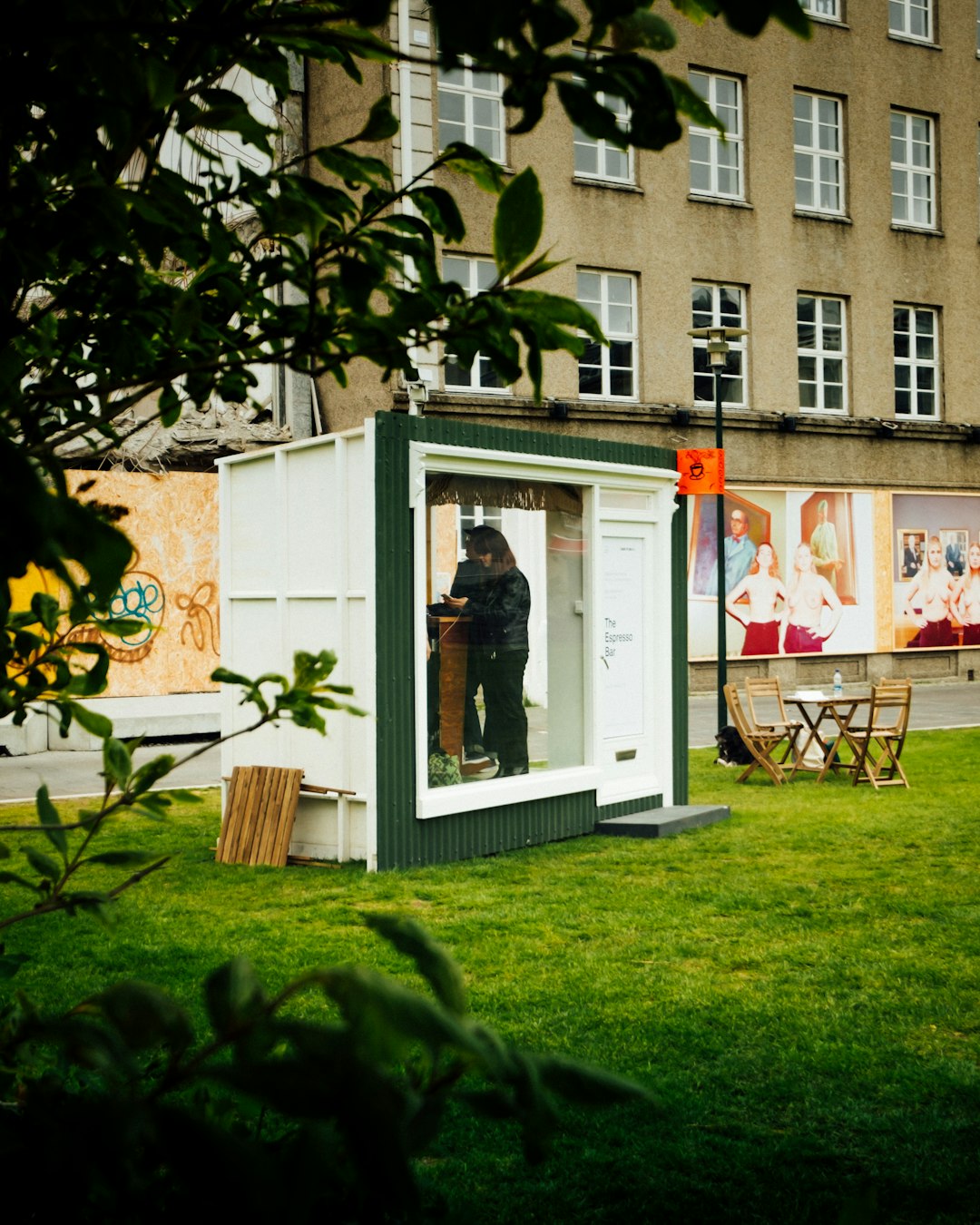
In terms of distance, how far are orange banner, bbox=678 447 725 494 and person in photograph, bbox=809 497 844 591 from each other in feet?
40.6

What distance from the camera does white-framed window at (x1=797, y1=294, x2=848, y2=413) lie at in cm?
2725

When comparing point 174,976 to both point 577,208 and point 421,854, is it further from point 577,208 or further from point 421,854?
point 577,208

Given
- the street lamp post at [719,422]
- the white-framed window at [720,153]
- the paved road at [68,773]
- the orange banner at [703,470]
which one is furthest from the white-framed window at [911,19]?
the paved road at [68,773]

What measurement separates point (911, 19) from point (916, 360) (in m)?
7.13

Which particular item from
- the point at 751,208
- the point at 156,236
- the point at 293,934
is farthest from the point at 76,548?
the point at 751,208

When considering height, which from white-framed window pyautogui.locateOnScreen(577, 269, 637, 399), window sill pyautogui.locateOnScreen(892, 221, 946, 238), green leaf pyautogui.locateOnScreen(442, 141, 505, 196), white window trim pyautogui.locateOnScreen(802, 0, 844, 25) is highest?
white window trim pyautogui.locateOnScreen(802, 0, 844, 25)

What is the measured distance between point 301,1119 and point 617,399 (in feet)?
81.4

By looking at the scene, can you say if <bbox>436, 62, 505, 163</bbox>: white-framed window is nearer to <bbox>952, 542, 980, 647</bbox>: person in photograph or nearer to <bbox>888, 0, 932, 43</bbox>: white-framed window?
<bbox>888, 0, 932, 43</bbox>: white-framed window

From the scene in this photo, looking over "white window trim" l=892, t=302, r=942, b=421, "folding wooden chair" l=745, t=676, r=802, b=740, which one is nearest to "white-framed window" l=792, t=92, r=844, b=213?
"white window trim" l=892, t=302, r=942, b=421

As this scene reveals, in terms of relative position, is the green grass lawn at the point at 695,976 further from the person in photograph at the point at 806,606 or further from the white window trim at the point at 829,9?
the white window trim at the point at 829,9

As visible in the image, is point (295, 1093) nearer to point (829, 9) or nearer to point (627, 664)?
point (627, 664)

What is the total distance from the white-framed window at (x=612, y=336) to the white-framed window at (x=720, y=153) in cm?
252

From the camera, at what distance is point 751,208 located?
2673cm

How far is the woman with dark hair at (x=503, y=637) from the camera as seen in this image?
10180 millimetres
